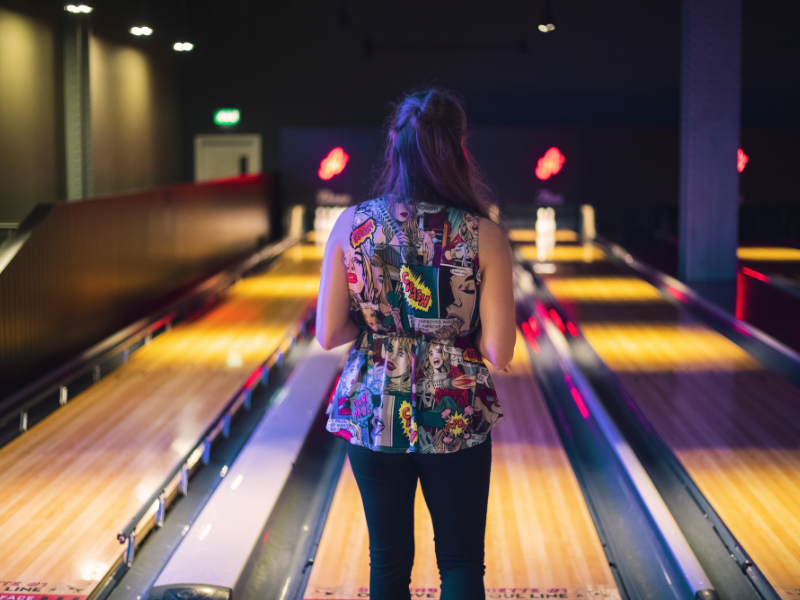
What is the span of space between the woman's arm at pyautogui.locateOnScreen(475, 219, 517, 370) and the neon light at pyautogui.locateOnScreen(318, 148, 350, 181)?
428 inches

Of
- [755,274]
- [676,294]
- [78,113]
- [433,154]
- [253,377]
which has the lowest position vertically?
[253,377]

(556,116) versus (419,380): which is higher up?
(556,116)

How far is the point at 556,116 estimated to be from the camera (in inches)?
488

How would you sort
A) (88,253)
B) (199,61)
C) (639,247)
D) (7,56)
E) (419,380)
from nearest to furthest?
(419,380) → (88,253) → (7,56) → (639,247) → (199,61)

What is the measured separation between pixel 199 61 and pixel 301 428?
10117 mm

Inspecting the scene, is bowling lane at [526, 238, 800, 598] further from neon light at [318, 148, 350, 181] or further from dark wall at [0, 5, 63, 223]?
neon light at [318, 148, 350, 181]

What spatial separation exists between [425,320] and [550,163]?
1102cm

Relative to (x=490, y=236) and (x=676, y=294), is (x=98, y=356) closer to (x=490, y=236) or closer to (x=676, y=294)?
(x=490, y=236)

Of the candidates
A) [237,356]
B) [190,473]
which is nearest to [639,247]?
[237,356]

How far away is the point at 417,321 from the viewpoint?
136 cm

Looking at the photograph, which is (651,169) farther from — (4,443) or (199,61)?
(4,443)

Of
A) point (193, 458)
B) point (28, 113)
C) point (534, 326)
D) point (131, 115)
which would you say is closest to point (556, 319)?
point (534, 326)

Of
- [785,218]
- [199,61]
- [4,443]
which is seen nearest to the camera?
[4,443]

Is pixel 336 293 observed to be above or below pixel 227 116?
below
